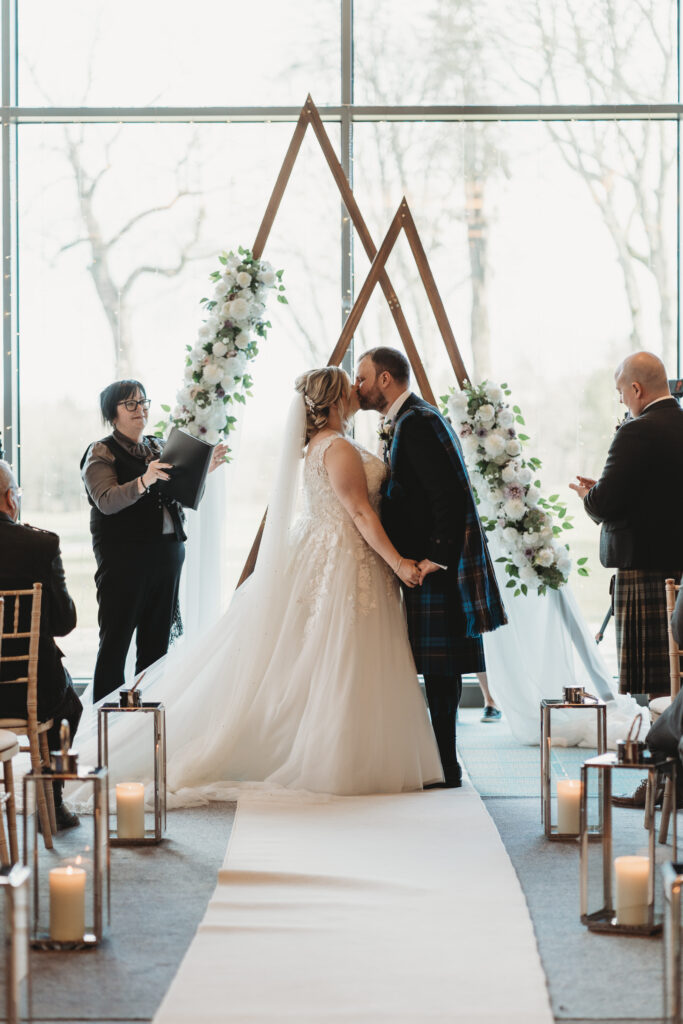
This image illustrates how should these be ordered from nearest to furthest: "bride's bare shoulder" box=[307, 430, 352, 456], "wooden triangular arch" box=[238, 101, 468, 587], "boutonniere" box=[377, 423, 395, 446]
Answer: "bride's bare shoulder" box=[307, 430, 352, 456] < "boutonniere" box=[377, 423, 395, 446] < "wooden triangular arch" box=[238, 101, 468, 587]

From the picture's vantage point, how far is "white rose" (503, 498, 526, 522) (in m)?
5.37

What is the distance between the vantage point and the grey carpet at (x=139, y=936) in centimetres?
251

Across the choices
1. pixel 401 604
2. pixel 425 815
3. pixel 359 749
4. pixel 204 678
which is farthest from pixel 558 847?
pixel 204 678

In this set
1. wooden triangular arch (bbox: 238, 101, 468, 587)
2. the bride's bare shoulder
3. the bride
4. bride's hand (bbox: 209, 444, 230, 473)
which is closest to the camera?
the bride

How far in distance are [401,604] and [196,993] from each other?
2191 millimetres

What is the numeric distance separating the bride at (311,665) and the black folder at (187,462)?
0.55 meters

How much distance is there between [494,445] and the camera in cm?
541

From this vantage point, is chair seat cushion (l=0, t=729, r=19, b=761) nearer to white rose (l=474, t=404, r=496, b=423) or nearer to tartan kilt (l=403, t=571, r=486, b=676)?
tartan kilt (l=403, t=571, r=486, b=676)

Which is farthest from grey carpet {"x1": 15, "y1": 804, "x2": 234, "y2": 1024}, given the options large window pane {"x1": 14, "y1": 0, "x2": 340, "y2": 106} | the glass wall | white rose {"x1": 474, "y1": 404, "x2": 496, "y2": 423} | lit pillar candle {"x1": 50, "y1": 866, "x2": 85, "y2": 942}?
large window pane {"x1": 14, "y1": 0, "x2": 340, "y2": 106}

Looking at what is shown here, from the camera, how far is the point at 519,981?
260 centimetres

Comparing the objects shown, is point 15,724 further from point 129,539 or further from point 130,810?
point 129,539

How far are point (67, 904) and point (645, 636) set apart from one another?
2.44m

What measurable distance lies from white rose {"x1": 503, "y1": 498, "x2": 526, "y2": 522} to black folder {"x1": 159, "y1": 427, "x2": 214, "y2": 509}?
4.52 feet

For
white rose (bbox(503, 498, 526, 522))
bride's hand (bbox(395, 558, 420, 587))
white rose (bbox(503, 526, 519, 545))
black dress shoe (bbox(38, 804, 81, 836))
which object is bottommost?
black dress shoe (bbox(38, 804, 81, 836))
